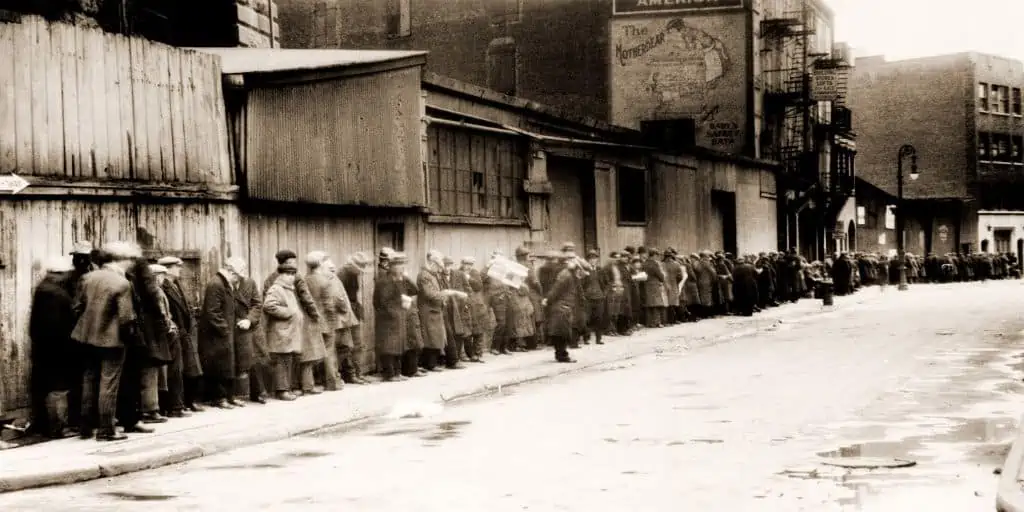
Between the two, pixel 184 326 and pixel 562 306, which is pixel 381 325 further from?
pixel 184 326

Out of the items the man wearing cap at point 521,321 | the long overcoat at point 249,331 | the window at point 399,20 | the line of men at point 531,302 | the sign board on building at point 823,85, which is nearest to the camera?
the long overcoat at point 249,331

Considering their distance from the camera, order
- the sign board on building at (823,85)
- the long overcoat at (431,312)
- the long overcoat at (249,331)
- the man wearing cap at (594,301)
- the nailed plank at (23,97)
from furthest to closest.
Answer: the sign board on building at (823,85), the man wearing cap at (594,301), the long overcoat at (431,312), the long overcoat at (249,331), the nailed plank at (23,97)

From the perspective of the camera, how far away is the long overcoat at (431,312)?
54.7 feet

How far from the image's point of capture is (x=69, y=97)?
12180mm

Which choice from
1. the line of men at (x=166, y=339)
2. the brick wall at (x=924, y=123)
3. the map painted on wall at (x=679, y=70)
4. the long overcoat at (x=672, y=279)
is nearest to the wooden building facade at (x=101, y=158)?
the line of men at (x=166, y=339)

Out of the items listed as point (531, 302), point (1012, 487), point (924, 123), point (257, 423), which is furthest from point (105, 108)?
point (924, 123)

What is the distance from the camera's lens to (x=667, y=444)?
990cm

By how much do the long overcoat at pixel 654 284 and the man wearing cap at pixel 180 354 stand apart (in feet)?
47.1

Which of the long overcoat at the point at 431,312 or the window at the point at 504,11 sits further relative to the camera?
the window at the point at 504,11

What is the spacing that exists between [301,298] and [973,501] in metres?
8.71

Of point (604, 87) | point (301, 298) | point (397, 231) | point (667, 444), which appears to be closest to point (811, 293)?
point (604, 87)

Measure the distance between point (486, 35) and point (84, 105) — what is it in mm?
29132

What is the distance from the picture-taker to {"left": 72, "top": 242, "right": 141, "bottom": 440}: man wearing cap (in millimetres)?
10984

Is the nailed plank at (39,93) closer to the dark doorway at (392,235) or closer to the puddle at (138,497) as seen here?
the puddle at (138,497)
